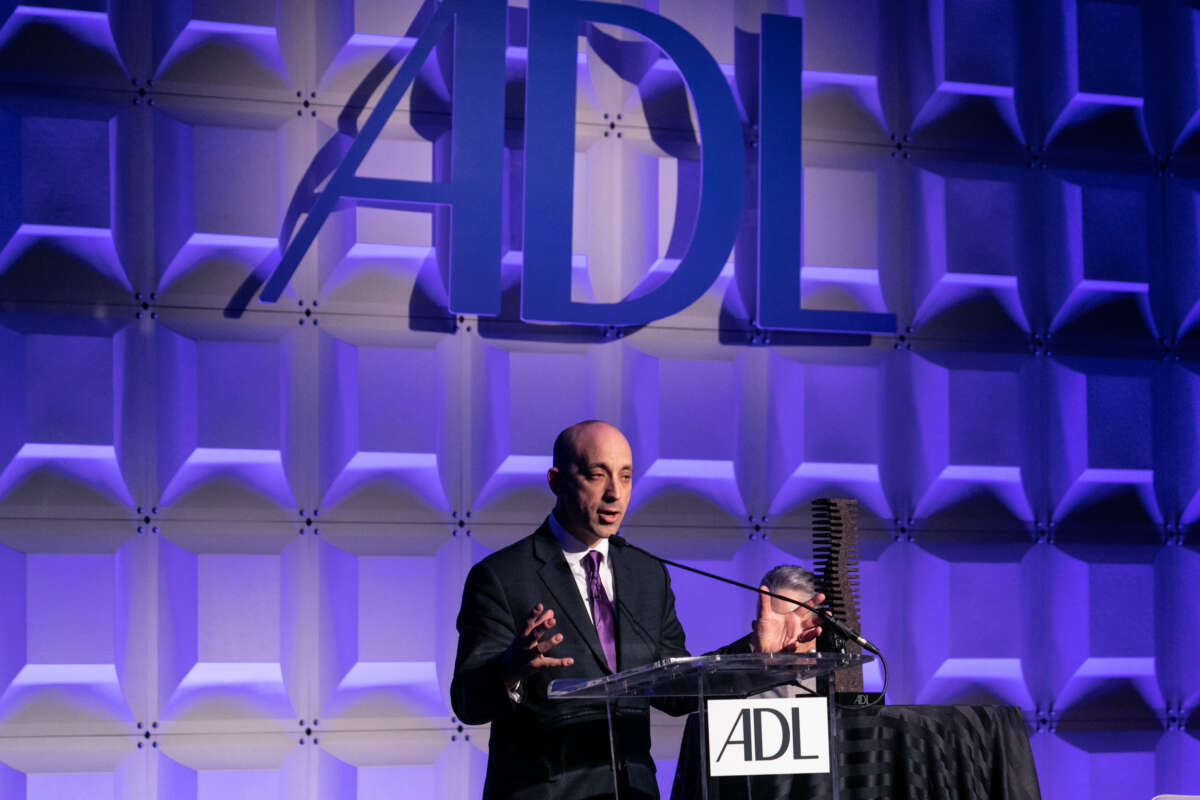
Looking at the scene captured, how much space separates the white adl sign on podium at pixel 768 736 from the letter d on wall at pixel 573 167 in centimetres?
238

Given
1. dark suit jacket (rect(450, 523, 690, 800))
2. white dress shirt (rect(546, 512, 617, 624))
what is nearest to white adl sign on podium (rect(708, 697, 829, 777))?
dark suit jacket (rect(450, 523, 690, 800))

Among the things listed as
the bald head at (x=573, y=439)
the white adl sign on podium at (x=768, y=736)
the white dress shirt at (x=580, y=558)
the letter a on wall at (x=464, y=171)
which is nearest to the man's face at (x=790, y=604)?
the white dress shirt at (x=580, y=558)

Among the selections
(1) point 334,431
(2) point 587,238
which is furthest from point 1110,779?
(1) point 334,431

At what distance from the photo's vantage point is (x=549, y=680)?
3.43 meters

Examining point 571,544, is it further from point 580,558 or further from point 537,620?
point 537,620

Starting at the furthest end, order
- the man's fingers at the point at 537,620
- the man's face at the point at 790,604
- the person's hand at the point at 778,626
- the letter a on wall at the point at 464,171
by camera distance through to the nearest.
→ the letter a on wall at the point at 464,171
the man's face at the point at 790,604
the person's hand at the point at 778,626
the man's fingers at the point at 537,620

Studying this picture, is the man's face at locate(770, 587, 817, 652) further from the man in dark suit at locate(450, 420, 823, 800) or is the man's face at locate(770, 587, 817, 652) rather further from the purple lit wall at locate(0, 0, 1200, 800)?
the purple lit wall at locate(0, 0, 1200, 800)

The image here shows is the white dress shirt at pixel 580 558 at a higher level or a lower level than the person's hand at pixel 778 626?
higher

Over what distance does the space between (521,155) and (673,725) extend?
2.27 metres

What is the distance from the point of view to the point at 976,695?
5.28 meters

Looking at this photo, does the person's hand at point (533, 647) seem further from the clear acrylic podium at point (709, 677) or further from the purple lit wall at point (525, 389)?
the purple lit wall at point (525, 389)

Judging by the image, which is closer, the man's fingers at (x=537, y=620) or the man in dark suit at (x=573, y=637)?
the man's fingers at (x=537, y=620)

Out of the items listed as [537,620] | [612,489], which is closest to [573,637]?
[612,489]

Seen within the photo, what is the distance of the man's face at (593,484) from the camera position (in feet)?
12.4
